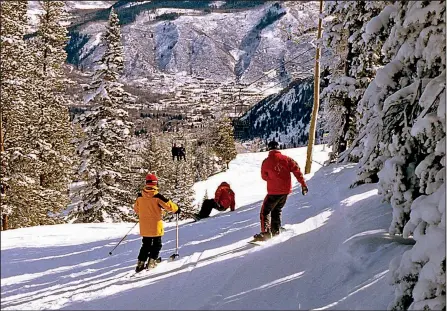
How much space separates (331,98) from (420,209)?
14.9 metres

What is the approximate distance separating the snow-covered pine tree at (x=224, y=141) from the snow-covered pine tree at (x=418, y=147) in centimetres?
5487

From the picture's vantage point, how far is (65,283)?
23.1 feet

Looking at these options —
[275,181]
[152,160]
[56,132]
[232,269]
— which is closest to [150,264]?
[232,269]

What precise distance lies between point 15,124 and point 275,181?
13.7m

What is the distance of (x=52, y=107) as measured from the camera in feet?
83.9

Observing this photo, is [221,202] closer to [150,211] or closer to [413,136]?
[150,211]

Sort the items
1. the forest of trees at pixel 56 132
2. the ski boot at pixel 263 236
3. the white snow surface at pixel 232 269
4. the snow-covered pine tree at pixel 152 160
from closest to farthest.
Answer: the white snow surface at pixel 232 269 < the ski boot at pixel 263 236 < the forest of trees at pixel 56 132 < the snow-covered pine tree at pixel 152 160

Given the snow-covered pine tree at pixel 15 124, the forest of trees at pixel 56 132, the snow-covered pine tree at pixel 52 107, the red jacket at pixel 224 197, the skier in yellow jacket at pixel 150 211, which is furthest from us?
the snow-covered pine tree at pixel 52 107

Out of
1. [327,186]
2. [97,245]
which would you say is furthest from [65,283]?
[327,186]

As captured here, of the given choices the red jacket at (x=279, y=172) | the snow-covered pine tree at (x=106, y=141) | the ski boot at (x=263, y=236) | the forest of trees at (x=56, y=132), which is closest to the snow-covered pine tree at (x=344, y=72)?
the red jacket at (x=279, y=172)

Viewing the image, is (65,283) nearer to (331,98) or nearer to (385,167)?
(385,167)

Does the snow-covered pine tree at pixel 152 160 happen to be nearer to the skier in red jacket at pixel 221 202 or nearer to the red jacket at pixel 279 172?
Answer: the skier in red jacket at pixel 221 202

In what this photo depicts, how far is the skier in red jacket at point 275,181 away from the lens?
9086 millimetres

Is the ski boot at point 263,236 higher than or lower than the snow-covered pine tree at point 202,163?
higher
